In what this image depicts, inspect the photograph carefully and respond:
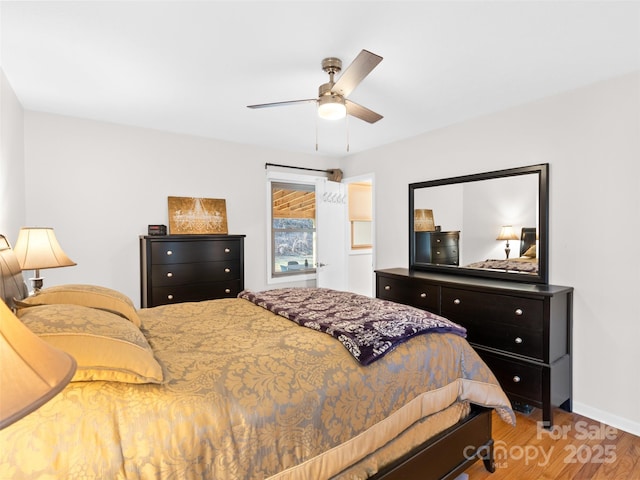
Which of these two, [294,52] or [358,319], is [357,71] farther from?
[358,319]

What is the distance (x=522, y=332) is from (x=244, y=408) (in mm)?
2304

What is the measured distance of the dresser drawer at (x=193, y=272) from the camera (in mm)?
3404

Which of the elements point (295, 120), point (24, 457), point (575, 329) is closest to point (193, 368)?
point (24, 457)

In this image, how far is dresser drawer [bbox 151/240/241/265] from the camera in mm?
3410

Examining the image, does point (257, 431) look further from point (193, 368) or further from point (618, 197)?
point (618, 197)

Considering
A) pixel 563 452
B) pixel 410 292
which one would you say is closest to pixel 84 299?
pixel 410 292

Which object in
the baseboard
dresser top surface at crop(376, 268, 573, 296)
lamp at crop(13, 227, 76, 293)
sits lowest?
the baseboard

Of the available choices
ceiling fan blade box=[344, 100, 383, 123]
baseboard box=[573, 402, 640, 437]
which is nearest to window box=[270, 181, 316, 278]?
ceiling fan blade box=[344, 100, 383, 123]

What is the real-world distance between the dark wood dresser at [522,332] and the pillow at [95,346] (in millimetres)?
2536

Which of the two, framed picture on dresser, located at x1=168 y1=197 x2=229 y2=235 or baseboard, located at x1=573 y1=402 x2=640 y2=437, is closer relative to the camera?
baseboard, located at x1=573 y1=402 x2=640 y2=437

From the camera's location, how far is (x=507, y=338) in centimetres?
276

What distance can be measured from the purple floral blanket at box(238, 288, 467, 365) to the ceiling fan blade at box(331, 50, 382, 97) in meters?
1.39

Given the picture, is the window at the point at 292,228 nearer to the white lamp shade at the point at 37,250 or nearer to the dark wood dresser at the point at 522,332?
the dark wood dresser at the point at 522,332

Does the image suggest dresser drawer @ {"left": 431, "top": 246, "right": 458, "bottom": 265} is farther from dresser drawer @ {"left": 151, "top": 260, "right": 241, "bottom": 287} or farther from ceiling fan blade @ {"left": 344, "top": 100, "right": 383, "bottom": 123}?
dresser drawer @ {"left": 151, "top": 260, "right": 241, "bottom": 287}
